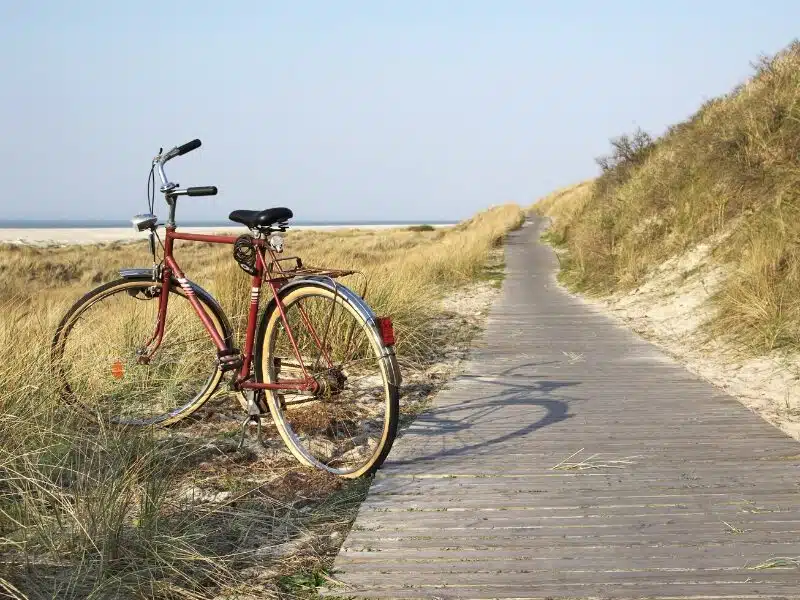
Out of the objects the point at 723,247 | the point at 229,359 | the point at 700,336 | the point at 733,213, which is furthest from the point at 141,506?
the point at 733,213

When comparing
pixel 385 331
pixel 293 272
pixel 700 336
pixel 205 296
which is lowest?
pixel 700 336

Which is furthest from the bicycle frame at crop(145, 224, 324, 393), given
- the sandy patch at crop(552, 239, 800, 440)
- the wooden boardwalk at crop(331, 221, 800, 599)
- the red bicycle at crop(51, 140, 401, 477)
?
the sandy patch at crop(552, 239, 800, 440)

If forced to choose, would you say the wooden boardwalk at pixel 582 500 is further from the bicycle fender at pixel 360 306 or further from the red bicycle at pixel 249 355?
the bicycle fender at pixel 360 306

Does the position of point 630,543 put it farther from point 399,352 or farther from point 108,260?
point 108,260

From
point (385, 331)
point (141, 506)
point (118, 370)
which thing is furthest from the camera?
point (118, 370)

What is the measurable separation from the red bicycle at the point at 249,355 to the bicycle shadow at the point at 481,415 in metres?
0.29

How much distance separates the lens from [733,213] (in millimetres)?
11180

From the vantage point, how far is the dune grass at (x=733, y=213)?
713 centimetres

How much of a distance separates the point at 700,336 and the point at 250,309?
5.60 meters

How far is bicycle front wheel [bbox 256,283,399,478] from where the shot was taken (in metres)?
3.40

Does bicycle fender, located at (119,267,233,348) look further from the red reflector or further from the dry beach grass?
the dry beach grass

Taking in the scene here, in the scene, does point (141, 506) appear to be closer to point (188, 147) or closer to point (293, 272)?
point (293, 272)

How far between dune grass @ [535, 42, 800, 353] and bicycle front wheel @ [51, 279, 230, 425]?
4.77m

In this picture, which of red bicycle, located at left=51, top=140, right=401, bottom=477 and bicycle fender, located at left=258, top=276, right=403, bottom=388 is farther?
red bicycle, located at left=51, top=140, right=401, bottom=477
